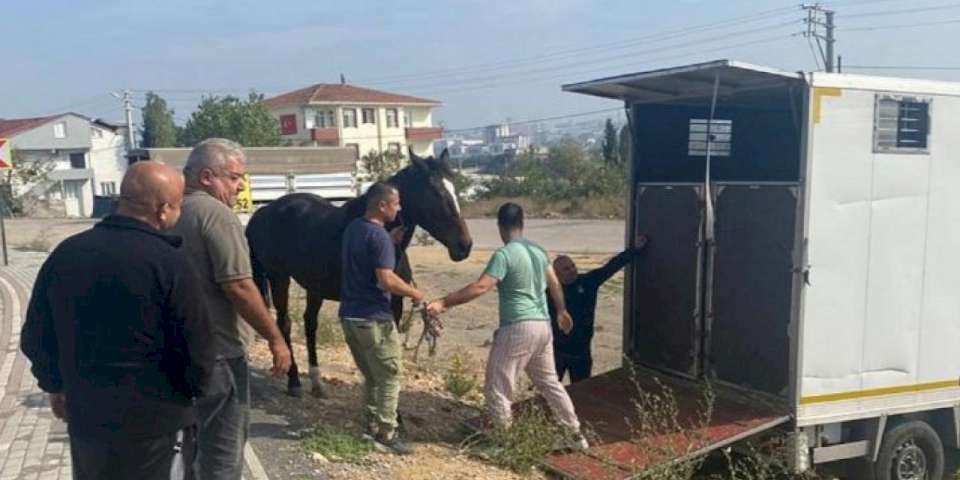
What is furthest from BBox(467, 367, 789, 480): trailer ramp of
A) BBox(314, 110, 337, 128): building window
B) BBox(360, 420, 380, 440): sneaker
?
BBox(314, 110, 337, 128): building window

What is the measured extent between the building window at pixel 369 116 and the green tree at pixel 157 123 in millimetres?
17976

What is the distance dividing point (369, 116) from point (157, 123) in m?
20.1

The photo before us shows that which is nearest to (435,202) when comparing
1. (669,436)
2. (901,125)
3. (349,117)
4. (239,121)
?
(669,436)

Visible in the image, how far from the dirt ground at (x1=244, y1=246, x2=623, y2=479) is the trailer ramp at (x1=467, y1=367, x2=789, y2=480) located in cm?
45

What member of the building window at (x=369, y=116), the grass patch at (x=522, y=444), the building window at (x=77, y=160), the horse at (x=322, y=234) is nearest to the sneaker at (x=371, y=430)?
the grass patch at (x=522, y=444)

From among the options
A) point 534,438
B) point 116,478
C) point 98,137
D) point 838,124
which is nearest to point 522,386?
point 534,438

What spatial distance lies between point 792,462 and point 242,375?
389cm

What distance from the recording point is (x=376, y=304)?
241 inches

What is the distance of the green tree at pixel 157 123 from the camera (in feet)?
268

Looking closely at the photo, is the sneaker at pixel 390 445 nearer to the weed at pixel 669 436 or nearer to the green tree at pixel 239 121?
the weed at pixel 669 436

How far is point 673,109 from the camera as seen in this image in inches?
306

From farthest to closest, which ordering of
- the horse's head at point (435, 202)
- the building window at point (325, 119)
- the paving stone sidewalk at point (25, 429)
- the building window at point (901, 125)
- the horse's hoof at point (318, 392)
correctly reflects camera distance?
1. the building window at point (325, 119)
2. the horse's hoof at point (318, 392)
3. the horse's head at point (435, 202)
4. the building window at point (901, 125)
5. the paving stone sidewalk at point (25, 429)

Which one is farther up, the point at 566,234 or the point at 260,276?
the point at 260,276

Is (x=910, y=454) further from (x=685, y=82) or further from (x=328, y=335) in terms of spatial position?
(x=328, y=335)
